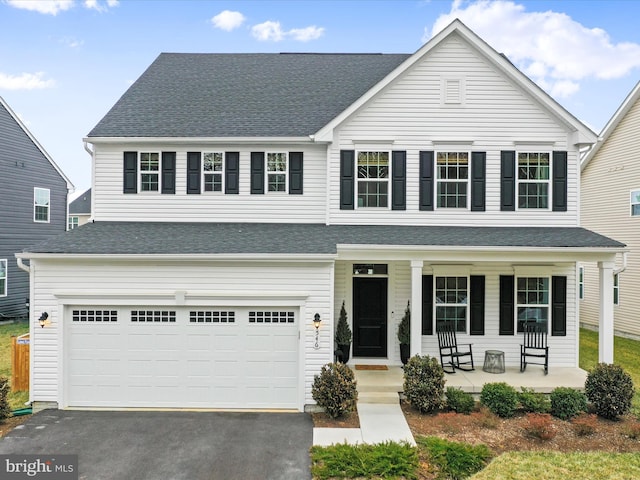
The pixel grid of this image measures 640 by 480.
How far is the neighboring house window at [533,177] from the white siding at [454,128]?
0.73 feet

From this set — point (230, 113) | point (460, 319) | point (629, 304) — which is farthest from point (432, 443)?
point (629, 304)

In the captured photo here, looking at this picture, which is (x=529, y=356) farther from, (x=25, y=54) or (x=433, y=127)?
(x=25, y=54)

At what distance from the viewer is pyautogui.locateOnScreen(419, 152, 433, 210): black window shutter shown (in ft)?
36.4

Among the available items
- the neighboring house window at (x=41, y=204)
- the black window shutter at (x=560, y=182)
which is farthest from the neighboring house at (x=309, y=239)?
the neighboring house window at (x=41, y=204)

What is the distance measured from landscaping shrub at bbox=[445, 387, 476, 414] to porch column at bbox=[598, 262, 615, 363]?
3.81 meters

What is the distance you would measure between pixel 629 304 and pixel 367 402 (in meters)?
13.8

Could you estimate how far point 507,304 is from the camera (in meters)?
11.0

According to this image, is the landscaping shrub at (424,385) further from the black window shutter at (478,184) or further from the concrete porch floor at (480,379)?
the black window shutter at (478,184)

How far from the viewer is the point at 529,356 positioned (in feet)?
34.4

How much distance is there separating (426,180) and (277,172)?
4.30 m

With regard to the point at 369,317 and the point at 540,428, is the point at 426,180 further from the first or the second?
the point at 540,428

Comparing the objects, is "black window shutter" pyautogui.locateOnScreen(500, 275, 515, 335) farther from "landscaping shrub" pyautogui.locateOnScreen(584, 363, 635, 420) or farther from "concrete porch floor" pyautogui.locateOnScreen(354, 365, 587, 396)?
"landscaping shrub" pyautogui.locateOnScreen(584, 363, 635, 420)

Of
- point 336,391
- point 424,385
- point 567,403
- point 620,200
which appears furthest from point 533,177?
point 620,200

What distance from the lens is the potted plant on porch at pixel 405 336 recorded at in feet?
35.0
